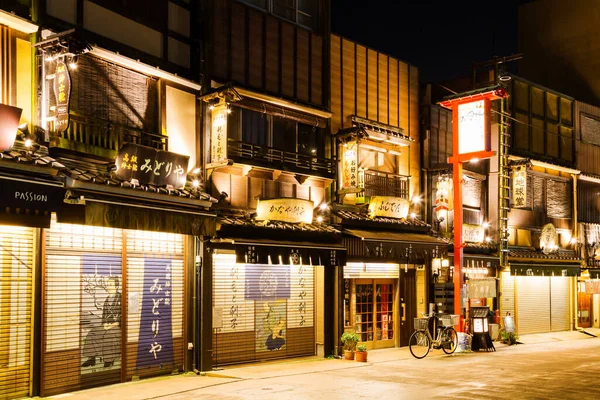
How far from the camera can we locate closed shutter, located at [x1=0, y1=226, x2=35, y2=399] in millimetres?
13555

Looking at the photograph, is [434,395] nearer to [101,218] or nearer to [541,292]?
[101,218]

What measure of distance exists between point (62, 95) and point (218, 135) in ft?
17.5

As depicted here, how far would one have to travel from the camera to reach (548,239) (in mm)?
31984

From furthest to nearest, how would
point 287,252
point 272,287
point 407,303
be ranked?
point 407,303
point 272,287
point 287,252

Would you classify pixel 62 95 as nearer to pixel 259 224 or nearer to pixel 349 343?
pixel 259 224

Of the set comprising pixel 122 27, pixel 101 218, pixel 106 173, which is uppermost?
pixel 122 27

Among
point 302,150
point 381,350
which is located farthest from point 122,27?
point 381,350

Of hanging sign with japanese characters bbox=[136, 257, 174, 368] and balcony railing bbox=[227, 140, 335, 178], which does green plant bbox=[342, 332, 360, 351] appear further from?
hanging sign with japanese characters bbox=[136, 257, 174, 368]

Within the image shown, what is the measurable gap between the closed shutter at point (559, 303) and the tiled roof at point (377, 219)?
11.5 meters

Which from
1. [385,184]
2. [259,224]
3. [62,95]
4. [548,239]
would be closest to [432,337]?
[385,184]

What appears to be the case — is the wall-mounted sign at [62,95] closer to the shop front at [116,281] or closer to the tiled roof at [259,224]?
the shop front at [116,281]

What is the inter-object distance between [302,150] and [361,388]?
355 inches

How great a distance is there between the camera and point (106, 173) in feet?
49.7

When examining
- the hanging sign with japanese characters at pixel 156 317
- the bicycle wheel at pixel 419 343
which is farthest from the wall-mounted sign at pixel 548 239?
the hanging sign with japanese characters at pixel 156 317
